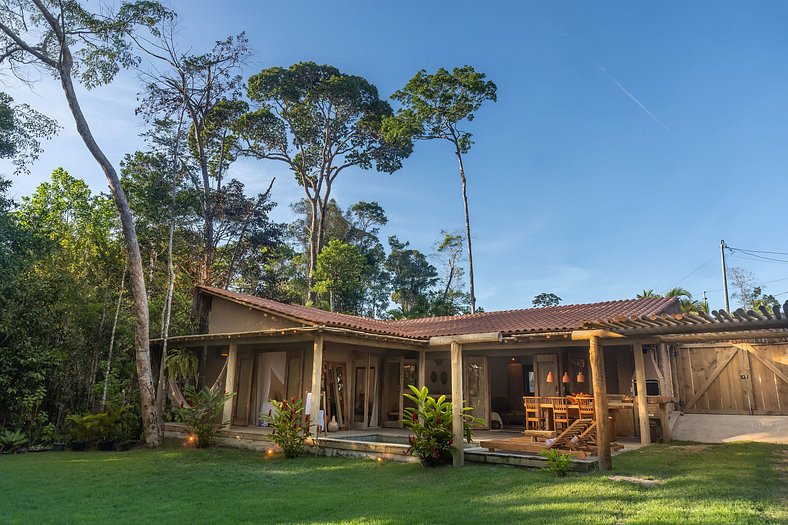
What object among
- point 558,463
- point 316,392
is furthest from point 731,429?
point 316,392

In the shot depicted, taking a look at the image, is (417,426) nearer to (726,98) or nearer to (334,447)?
(334,447)

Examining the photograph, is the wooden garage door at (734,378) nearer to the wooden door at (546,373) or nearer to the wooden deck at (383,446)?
the wooden door at (546,373)

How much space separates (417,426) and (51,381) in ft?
31.5

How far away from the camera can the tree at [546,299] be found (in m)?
29.8

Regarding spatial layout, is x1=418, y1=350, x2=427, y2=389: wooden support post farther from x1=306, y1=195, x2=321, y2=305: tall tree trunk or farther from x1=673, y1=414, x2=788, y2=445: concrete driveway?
x1=306, y1=195, x2=321, y2=305: tall tree trunk

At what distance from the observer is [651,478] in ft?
20.3

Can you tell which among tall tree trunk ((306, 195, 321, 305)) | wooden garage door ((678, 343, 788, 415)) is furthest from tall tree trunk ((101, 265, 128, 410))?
wooden garage door ((678, 343, 788, 415))

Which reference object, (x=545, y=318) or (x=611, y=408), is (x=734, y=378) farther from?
(x=545, y=318)

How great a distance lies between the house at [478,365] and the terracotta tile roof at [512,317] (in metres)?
0.04

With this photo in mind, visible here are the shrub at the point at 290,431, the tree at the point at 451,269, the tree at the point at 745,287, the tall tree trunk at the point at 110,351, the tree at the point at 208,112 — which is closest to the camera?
the shrub at the point at 290,431

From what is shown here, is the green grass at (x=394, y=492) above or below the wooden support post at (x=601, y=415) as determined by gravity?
below

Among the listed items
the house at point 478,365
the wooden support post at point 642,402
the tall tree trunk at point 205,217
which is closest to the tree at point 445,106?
the tall tree trunk at point 205,217

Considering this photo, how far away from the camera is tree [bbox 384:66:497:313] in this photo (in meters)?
22.2

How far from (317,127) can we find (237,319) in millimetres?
17136
